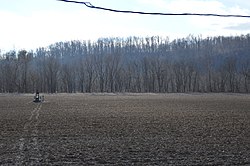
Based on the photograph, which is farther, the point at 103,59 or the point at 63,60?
the point at 63,60

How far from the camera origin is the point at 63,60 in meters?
194

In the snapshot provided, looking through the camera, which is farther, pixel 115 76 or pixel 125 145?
pixel 115 76

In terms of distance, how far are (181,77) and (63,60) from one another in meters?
75.5

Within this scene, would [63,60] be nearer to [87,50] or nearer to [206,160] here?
[87,50]

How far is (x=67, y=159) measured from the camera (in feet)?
46.4

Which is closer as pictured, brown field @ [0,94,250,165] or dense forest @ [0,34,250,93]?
brown field @ [0,94,250,165]

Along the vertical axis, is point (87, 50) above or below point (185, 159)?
above

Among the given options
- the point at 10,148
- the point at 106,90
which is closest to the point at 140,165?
the point at 10,148

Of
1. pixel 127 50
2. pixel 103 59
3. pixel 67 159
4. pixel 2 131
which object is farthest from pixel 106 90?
pixel 67 159

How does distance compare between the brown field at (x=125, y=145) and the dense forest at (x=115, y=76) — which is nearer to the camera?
the brown field at (x=125, y=145)

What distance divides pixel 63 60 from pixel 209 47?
6605 centimetres

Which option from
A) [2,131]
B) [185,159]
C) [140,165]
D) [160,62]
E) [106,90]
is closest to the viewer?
[140,165]

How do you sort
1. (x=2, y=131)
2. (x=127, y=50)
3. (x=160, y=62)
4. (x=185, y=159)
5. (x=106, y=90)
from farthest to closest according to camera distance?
(x=127, y=50) → (x=160, y=62) → (x=106, y=90) → (x=2, y=131) → (x=185, y=159)

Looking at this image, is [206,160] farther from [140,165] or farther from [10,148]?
[10,148]
